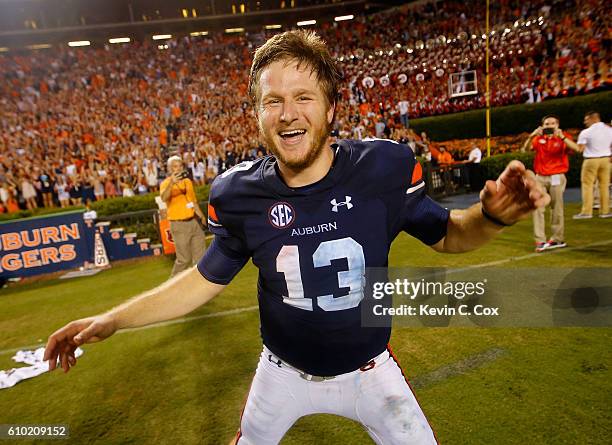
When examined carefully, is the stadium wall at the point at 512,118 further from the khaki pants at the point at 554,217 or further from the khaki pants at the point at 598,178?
the khaki pants at the point at 554,217

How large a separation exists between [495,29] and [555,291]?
79.4 ft

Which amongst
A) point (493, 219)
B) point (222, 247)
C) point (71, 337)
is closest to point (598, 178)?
point (493, 219)

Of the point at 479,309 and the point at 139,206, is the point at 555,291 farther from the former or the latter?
the point at 139,206

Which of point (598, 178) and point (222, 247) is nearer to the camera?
point (222, 247)

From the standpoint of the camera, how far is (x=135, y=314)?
7.22ft

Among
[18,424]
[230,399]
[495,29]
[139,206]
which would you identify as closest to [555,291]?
[230,399]

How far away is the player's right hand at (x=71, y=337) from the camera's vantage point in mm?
1979

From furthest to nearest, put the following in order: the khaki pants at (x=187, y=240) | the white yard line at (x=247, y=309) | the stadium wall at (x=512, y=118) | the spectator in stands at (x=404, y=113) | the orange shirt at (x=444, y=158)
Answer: the spectator in stands at (x=404, y=113), the stadium wall at (x=512, y=118), the orange shirt at (x=444, y=158), the khaki pants at (x=187, y=240), the white yard line at (x=247, y=309)

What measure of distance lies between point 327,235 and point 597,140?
9360 mm

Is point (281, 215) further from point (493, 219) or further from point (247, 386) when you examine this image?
point (247, 386)

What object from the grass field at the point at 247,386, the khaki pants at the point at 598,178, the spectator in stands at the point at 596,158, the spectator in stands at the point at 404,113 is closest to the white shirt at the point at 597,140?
the spectator in stands at the point at 596,158

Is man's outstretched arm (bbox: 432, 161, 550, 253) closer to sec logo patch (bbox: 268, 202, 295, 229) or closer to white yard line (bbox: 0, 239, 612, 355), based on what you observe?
sec logo patch (bbox: 268, 202, 295, 229)

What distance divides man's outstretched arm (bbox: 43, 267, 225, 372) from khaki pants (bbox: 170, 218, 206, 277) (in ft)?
17.8

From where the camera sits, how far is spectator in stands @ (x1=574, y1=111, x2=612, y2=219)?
350 inches
